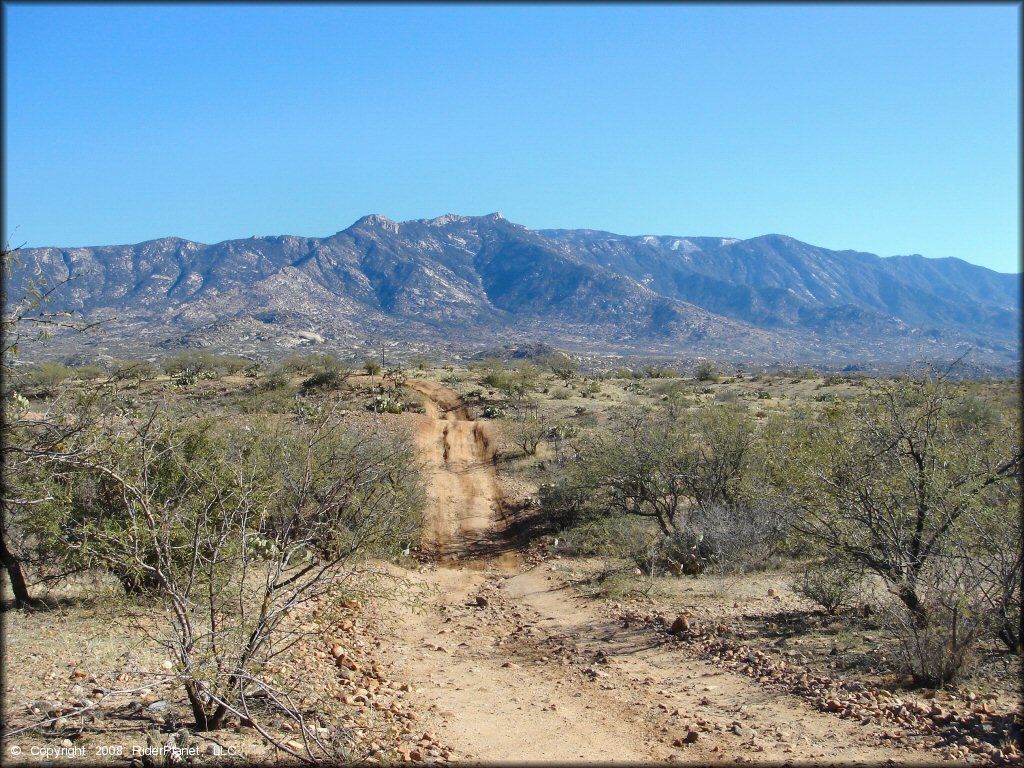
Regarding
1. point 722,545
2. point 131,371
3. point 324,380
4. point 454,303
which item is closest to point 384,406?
point 324,380

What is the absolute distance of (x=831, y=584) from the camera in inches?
375

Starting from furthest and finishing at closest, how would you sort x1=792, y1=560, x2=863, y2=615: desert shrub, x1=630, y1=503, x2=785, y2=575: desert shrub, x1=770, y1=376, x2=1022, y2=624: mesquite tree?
x1=630, y1=503, x2=785, y2=575: desert shrub
x1=792, y1=560, x2=863, y2=615: desert shrub
x1=770, y1=376, x2=1022, y2=624: mesquite tree

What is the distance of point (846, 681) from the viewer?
296 inches

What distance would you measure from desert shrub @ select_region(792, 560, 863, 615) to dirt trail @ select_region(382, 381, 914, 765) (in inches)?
94.4

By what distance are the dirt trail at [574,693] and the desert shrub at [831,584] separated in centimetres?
240

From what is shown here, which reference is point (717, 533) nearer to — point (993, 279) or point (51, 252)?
point (51, 252)

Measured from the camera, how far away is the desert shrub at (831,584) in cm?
923

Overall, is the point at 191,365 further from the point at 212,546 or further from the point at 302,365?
the point at 212,546

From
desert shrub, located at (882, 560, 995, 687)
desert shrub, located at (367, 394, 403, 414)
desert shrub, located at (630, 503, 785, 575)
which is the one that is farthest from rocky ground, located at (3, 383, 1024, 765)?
desert shrub, located at (367, 394, 403, 414)

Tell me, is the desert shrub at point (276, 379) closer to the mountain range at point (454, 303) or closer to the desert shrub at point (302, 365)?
the desert shrub at point (302, 365)

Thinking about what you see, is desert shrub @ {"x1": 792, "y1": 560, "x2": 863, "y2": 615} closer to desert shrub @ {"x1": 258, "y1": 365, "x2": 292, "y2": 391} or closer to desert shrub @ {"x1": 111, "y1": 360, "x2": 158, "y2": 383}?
desert shrub @ {"x1": 111, "y1": 360, "x2": 158, "y2": 383}

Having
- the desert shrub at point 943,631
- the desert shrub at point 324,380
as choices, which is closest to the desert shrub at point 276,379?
the desert shrub at point 324,380

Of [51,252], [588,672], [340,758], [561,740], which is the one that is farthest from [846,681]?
[51,252]

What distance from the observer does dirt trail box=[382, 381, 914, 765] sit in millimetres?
6211
